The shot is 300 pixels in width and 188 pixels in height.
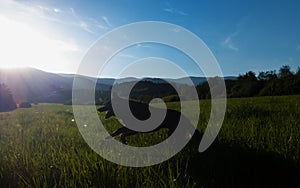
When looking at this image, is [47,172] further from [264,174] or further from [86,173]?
[264,174]

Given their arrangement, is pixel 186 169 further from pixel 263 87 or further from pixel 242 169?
pixel 263 87

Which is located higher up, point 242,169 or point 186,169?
point 242,169

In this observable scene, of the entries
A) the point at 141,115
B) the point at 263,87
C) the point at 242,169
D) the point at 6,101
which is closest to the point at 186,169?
the point at 242,169

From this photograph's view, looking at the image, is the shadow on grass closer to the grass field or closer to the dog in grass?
the grass field

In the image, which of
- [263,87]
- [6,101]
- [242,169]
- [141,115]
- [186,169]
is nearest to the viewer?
[186,169]

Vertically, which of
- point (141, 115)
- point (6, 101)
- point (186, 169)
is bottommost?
point (6, 101)

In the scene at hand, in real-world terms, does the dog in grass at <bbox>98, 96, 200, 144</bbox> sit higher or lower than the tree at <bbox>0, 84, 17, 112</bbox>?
higher

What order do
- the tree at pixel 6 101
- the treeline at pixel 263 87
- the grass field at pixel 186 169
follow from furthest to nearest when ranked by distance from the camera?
the treeline at pixel 263 87, the tree at pixel 6 101, the grass field at pixel 186 169

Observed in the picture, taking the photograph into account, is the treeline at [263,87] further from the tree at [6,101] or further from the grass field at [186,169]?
the grass field at [186,169]

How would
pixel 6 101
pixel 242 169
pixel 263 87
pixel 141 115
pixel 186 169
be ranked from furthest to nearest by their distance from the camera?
pixel 263 87 → pixel 6 101 → pixel 141 115 → pixel 242 169 → pixel 186 169

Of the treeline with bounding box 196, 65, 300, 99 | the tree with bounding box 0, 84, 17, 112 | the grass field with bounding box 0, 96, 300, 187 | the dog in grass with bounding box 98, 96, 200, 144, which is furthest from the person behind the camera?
the treeline with bounding box 196, 65, 300, 99

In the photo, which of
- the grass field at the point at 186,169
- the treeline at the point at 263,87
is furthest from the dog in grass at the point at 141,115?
the treeline at the point at 263,87

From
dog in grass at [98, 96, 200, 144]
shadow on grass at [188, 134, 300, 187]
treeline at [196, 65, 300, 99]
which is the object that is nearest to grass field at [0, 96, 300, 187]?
shadow on grass at [188, 134, 300, 187]

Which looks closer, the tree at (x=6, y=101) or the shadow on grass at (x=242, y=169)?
the shadow on grass at (x=242, y=169)
